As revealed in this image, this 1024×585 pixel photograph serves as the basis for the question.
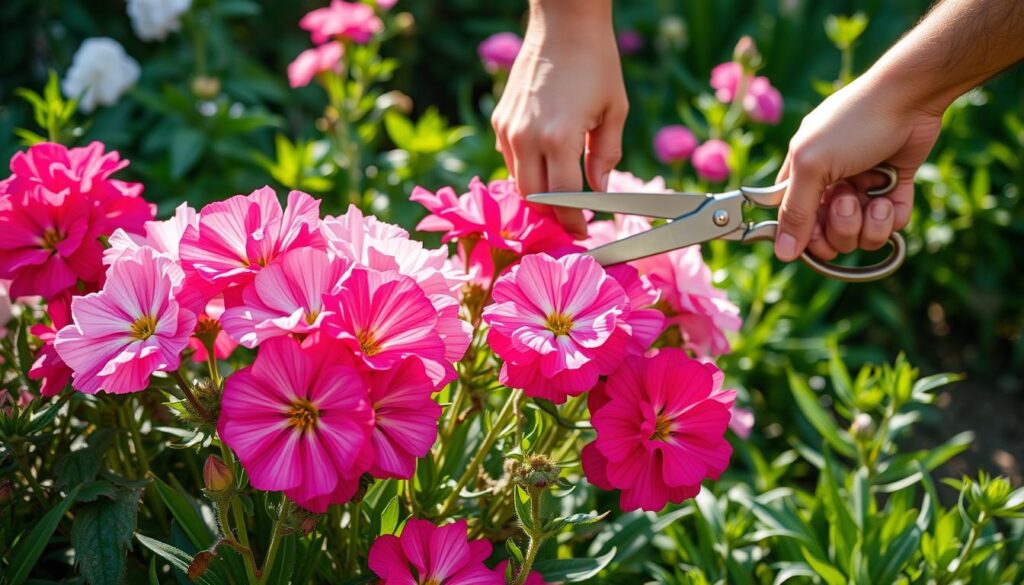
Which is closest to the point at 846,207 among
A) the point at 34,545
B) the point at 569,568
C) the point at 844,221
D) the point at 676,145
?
the point at 844,221

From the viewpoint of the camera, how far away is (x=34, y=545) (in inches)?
42.8

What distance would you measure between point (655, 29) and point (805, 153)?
222 centimetres

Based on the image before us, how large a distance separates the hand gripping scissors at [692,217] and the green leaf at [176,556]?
58 cm

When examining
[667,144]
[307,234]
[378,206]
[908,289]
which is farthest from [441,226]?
[908,289]

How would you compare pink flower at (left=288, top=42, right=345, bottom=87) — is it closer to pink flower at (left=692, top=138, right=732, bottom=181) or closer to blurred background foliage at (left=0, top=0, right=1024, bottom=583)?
blurred background foliage at (left=0, top=0, right=1024, bottom=583)

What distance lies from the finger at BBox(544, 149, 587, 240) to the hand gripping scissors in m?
0.03

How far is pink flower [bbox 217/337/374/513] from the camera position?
86 centimetres

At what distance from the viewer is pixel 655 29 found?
326 cm

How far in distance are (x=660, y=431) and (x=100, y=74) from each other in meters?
1.85

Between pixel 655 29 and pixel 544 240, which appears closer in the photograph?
pixel 544 240

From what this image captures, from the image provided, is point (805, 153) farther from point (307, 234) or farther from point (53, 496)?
point (53, 496)

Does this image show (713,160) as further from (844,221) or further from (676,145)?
(844,221)

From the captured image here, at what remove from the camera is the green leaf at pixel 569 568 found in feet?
3.77

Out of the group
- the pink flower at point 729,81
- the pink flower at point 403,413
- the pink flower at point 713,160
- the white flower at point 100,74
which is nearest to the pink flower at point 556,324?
the pink flower at point 403,413
